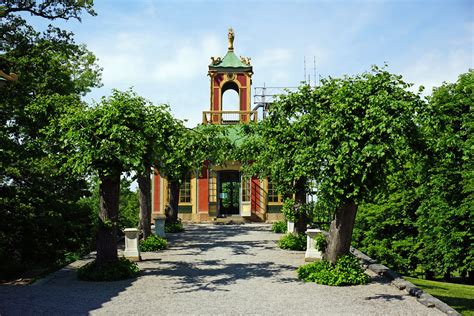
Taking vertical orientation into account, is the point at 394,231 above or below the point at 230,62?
below

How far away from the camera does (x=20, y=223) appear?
1519cm

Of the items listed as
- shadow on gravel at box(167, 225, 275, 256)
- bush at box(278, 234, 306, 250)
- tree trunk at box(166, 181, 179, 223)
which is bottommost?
shadow on gravel at box(167, 225, 275, 256)

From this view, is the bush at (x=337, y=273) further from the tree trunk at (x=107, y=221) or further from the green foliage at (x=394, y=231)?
the green foliage at (x=394, y=231)

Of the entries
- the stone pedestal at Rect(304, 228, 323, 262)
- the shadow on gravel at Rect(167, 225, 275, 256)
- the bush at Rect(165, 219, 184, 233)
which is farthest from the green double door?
the stone pedestal at Rect(304, 228, 323, 262)

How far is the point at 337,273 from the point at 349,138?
10.2 ft

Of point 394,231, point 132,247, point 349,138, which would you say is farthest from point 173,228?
point 349,138

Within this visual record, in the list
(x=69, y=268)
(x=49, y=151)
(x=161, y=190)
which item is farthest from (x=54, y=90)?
(x=161, y=190)

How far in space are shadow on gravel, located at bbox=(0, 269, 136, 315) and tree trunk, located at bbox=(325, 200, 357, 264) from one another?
486cm

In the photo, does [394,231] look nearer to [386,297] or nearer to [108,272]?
[386,297]

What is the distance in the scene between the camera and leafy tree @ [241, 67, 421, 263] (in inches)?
381

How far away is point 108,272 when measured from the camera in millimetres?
11086

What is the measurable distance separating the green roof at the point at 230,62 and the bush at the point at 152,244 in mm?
16644

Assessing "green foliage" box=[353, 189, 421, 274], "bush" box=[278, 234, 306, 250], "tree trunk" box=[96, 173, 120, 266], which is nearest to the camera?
"tree trunk" box=[96, 173, 120, 266]

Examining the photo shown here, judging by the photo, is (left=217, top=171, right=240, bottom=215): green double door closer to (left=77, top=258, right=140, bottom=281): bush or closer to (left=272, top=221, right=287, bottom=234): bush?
(left=272, top=221, right=287, bottom=234): bush
